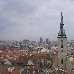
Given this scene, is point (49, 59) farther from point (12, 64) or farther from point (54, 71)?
point (54, 71)

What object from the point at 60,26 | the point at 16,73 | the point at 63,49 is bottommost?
the point at 16,73

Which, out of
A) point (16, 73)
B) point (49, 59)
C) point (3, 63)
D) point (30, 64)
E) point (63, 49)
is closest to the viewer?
point (16, 73)

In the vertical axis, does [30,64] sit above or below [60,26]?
below

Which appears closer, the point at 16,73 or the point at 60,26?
the point at 16,73

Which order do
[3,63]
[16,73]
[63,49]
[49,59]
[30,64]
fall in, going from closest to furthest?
[16,73], [63,49], [30,64], [3,63], [49,59]

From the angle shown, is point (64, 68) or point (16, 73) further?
point (64, 68)

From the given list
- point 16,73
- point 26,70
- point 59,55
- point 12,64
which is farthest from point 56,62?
point 12,64

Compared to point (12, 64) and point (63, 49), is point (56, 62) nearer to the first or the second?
point (63, 49)

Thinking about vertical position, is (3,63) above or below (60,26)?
below

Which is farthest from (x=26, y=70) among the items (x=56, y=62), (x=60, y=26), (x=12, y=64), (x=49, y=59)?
(x=49, y=59)
